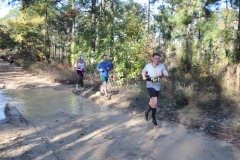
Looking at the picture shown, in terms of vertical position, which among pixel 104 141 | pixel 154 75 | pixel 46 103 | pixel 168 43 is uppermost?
pixel 168 43

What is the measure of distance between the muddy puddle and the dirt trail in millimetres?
948

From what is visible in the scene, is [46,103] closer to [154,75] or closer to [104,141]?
[154,75]

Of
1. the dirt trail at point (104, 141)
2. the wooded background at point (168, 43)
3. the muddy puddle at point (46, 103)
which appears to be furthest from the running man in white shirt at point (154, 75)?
the muddy puddle at point (46, 103)

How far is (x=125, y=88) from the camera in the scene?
534 inches

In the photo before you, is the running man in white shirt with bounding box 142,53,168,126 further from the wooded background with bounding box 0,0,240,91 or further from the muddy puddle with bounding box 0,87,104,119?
the muddy puddle with bounding box 0,87,104,119

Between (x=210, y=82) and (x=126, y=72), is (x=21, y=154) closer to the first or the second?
(x=210, y=82)

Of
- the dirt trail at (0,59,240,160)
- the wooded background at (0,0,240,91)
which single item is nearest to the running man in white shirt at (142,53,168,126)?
the dirt trail at (0,59,240,160)

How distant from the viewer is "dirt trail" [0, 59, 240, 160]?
5.78 m

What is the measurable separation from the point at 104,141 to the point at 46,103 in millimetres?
5423

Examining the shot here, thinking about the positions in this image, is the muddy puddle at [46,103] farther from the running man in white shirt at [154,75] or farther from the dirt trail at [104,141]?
the running man in white shirt at [154,75]

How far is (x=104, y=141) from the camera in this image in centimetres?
667

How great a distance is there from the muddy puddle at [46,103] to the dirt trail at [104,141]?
3.11ft

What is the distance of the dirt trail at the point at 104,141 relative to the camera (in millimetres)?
5781

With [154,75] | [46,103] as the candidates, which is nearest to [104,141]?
[154,75]
